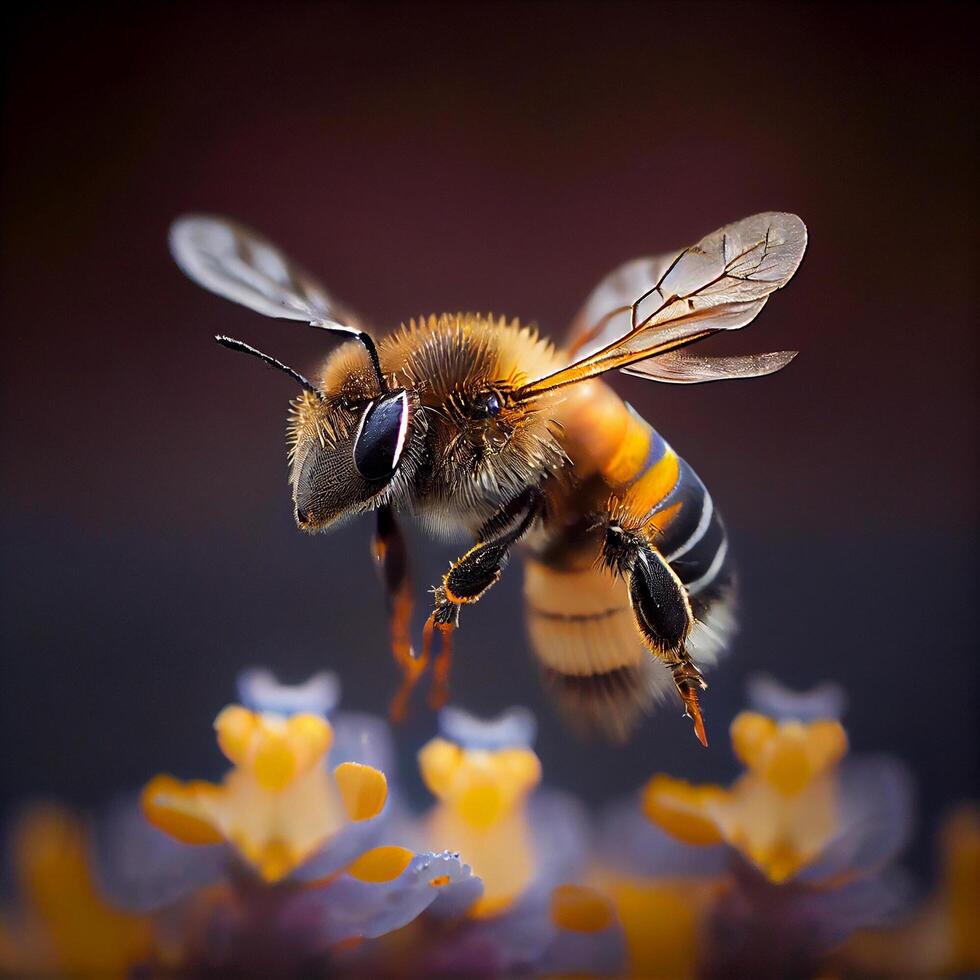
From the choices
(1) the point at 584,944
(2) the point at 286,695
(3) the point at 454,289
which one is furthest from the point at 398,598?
(3) the point at 454,289

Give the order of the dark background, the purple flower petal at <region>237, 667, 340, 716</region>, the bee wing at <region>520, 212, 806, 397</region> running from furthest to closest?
the dark background, the purple flower petal at <region>237, 667, 340, 716</region>, the bee wing at <region>520, 212, 806, 397</region>

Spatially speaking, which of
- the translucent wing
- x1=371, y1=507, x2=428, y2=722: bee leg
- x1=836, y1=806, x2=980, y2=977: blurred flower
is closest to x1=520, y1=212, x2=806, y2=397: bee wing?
the translucent wing

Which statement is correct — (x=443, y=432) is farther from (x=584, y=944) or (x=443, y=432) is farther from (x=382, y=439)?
(x=584, y=944)

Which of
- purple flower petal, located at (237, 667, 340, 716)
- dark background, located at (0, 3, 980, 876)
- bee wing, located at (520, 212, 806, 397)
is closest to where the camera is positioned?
bee wing, located at (520, 212, 806, 397)

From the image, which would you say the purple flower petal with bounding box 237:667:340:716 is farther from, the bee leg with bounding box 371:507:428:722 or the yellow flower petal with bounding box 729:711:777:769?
the yellow flower petal with bounding box 729:711:777:769

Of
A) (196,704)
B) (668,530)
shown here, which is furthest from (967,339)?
(196,704)

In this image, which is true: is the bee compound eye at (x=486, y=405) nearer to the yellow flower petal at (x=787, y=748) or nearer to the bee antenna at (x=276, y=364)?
the bee antenna at (x=276, y=364)
